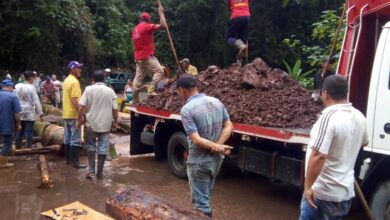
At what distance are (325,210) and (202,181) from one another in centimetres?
152

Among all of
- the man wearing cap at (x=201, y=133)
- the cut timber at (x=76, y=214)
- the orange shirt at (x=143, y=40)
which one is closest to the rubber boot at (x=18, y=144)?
the orange shirt at (x=143, y=40)

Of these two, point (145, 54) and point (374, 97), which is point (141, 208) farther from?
point (145, 54)

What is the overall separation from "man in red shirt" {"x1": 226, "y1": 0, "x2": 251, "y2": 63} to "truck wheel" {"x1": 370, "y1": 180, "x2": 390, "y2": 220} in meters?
4.79

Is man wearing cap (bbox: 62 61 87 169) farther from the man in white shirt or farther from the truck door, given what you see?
the truck door

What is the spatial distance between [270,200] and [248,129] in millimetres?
1177

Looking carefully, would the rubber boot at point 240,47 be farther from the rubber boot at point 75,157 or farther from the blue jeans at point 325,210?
the blue jeans at point 325,210

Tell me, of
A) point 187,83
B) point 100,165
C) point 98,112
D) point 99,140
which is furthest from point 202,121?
point 100,165

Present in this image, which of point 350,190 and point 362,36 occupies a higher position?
point 362,36

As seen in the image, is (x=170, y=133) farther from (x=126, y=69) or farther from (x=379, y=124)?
(x=126, y=69)

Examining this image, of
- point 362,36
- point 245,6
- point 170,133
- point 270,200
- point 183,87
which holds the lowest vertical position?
point 270,200

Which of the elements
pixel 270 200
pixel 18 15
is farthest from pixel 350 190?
pixel 18 15

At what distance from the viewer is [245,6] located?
Answer: 903 centimetres

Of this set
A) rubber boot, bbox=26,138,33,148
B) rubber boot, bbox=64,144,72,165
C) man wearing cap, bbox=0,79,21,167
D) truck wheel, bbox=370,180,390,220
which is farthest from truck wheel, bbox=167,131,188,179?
truck wheel, bbox=370,180,390,220

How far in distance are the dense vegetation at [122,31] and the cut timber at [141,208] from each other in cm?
1657
